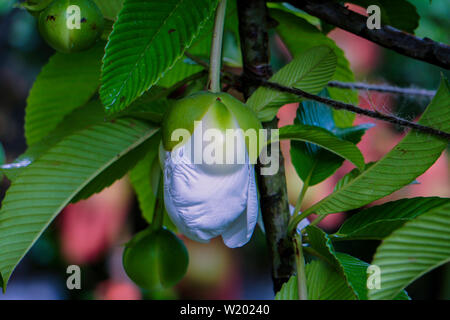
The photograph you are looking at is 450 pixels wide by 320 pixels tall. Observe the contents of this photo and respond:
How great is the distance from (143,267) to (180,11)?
8.6 inches

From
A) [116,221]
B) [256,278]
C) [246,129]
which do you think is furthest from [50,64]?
[256,278]

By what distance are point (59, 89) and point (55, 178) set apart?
20 centimetres

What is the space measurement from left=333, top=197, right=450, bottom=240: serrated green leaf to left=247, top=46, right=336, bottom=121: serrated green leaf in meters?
0.11

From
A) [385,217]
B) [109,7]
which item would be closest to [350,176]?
[385,217]

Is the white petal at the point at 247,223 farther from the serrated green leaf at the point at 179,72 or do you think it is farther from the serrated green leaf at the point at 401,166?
the serrated green leaf at the point at 179,72

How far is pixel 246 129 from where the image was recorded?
12.1 inches

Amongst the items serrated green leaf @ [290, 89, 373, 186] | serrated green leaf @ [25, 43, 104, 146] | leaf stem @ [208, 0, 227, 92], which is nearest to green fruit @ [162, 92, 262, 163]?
leaf stem @ [208, 0, 227, 92]

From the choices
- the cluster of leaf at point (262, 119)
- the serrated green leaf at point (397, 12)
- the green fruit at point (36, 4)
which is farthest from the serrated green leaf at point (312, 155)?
the green fruit at point (36, 4)

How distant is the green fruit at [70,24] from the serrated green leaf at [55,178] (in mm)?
65

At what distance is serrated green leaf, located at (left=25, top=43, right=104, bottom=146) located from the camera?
51 cm

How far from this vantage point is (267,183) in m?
0.40

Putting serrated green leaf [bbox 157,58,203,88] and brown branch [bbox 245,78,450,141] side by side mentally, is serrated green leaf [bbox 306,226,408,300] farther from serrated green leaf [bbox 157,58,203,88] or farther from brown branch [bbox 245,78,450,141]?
serrated green leaf [bbox 157,58,203,88]
